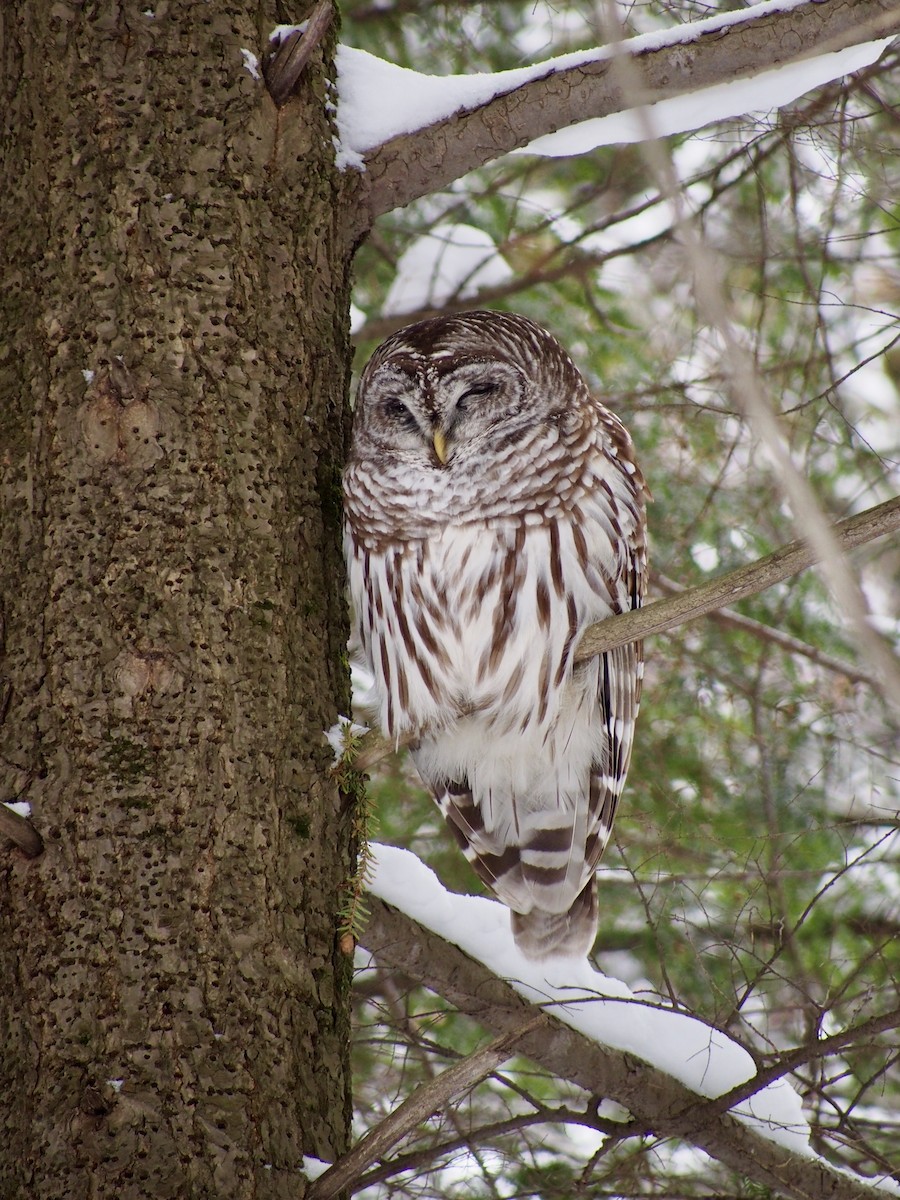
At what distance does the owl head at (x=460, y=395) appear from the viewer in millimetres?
2996

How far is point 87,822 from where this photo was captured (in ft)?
6.91

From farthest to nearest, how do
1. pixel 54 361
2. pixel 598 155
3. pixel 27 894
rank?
pixel 598 155 < pixel 54 361 < pixel 27 894

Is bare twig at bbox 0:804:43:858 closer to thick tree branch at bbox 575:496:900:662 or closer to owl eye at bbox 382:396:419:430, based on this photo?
thick tree branch at bbox 575:496:900:662

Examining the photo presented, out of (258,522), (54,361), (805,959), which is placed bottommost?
(805,959)

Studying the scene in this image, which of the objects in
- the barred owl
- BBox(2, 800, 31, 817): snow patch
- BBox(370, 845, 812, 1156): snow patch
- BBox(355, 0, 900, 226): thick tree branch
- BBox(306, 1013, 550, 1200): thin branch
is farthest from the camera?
the barred owl

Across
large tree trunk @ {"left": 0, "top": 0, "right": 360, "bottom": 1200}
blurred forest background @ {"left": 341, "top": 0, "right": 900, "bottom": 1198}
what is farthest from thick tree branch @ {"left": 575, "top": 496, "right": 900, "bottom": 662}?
blurred forest background @ {"left": 341, "top": 0, "right": 900, "bottom": 1198}

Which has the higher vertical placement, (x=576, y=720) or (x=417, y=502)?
(x=417, y=502)

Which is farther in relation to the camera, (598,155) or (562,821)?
(598,155)

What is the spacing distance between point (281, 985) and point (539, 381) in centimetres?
163

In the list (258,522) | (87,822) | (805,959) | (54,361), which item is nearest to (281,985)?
(87,822)

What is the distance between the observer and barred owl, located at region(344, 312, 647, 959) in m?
2.91

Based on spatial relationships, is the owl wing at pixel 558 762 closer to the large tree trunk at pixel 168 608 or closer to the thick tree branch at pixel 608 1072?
the thick tree branch at pixel 608 1072

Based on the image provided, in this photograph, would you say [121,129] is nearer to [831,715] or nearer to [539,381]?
[539,381]

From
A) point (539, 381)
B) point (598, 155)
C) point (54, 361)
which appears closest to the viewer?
point (54, 361)
